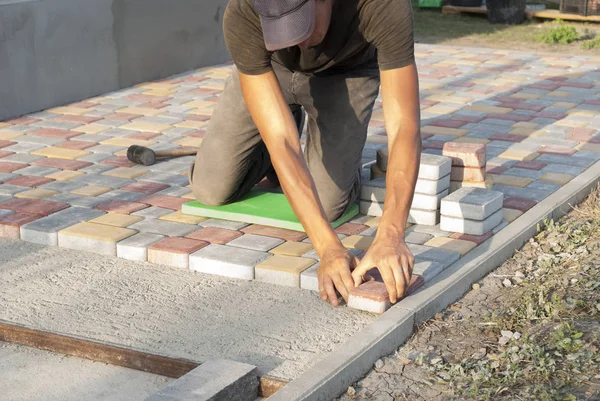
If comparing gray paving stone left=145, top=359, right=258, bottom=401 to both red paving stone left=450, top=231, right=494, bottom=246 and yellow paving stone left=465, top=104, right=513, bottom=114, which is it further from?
yellow paving stone left=465, top=104, right=513, bottom=114

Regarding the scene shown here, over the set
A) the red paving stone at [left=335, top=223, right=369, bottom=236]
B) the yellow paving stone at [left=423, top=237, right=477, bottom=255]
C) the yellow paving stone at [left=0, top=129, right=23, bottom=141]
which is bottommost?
the red paving stone at [left=335, top=223, right=369, bottom=236]

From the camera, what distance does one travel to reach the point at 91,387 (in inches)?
125

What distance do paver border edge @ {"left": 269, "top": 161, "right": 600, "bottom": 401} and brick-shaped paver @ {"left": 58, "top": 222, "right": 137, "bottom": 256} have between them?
1.47 meters

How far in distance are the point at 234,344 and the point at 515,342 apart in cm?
103

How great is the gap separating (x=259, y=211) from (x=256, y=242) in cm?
37

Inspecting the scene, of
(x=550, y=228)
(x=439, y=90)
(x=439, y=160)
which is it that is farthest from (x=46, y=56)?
(x=550, y=228)

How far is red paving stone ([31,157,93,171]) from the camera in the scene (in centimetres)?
573

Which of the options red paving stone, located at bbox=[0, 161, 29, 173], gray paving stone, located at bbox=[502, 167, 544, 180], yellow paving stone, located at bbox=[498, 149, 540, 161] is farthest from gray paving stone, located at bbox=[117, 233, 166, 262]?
yellow paving stone, located at bbox=[498, 149, 540, 161]

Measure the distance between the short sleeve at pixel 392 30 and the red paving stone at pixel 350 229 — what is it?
108 centimetres

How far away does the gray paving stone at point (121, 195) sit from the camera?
514cm

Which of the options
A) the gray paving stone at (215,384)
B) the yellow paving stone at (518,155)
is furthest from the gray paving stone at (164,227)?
the yellow paving stone at (518,155)

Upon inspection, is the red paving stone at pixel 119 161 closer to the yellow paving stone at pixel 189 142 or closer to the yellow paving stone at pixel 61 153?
the yellow paving stone at pixel 61 153

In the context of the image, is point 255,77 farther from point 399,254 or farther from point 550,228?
point 550,228

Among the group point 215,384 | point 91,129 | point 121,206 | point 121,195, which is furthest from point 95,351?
point 91,129
